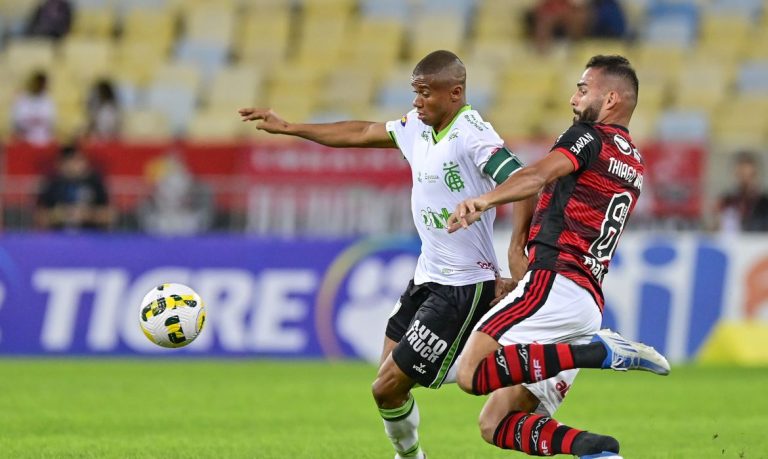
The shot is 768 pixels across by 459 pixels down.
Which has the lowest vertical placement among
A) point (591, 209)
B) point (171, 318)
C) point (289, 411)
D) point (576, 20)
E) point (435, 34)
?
point (289, 411)


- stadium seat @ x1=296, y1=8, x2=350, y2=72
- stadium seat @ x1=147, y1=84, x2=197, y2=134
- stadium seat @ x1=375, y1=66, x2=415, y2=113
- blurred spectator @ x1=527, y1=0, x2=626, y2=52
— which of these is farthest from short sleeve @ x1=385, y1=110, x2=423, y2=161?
stadium seat @ x1=296, y1=8, x2=350, y2=72

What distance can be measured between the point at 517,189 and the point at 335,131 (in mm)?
2053

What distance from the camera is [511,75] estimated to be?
21609mm

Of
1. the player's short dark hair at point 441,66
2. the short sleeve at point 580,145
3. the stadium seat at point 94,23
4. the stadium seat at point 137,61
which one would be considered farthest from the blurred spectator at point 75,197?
the short sleeve at point 580,145

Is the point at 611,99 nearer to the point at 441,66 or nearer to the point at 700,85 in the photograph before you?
the point at 441,66

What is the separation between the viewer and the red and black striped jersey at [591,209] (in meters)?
7.02

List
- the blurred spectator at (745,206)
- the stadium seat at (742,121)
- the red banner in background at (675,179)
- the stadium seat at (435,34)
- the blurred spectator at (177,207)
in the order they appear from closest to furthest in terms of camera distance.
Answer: the blurred spectator at (745,206) < the red banner in background at (675,179) < the blurred spectator at (177,207) < the stadium seat at (742,121) < the stadium seat at (435,34)

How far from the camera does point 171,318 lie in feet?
28.1

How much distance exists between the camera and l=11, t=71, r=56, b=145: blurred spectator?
62.8ft

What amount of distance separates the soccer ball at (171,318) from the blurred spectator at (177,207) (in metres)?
8.98

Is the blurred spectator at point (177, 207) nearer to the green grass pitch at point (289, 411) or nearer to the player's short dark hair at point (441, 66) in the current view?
the green grass pitch at point (289, 411)

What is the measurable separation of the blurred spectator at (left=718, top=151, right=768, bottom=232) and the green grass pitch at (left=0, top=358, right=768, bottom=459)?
238 cm

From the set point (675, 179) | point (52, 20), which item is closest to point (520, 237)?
point (675, 179)

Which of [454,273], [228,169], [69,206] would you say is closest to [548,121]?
[228,169]
